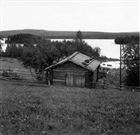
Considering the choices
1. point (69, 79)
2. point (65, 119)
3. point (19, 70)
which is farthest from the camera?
point (19, 70)

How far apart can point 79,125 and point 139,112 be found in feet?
11.2

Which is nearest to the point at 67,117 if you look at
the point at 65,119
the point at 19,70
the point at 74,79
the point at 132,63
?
the point at 65,119

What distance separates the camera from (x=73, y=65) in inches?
1100

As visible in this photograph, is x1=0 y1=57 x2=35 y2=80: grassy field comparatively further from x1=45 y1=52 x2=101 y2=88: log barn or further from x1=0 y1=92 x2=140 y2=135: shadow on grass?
x1=0 y1=92 x2=140 y2=135: shadow on grass

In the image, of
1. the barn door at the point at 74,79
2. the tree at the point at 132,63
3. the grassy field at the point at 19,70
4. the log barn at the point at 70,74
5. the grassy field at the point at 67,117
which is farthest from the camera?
the tree at the point at 132,63

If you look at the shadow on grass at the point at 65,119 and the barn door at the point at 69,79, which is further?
the barn door at the point at 69,79

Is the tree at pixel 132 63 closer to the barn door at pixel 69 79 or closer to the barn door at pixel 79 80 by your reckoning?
the barn door at pixel 79 80

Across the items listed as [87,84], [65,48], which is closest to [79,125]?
[87,84]

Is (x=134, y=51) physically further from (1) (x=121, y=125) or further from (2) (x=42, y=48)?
(1) (x=121, y=125)

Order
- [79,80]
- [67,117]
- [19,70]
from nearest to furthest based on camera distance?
[67,117], [79,80], [19,70]

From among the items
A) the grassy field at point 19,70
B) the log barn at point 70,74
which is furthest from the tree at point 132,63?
the grassy field at point 19,70

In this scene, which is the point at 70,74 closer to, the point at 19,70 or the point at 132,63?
the point at 19,70

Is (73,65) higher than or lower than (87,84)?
higher

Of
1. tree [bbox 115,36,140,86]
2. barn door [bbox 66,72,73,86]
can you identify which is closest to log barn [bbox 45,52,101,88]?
barn door [bbox 66,72,73,86]
